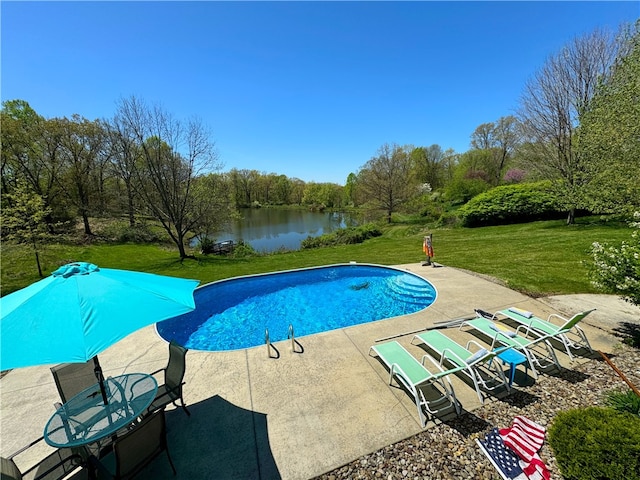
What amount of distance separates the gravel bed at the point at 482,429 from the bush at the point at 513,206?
58.0 ft

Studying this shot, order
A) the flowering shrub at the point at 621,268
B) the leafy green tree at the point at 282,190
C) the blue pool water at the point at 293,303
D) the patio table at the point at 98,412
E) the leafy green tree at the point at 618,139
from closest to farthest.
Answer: the patio table at the point at 98,412 → the flowering shrub at the point at 621,268 → the blue pool water at the point at 293,303 → the leafy green tree at the point at 618,139 → the leafy green tree at the point at 282,190

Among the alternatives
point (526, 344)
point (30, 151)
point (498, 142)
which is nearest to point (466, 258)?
point (526, 344)

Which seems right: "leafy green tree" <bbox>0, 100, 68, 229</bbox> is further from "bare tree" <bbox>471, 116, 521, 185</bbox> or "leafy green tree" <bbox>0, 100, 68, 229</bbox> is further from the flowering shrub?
"bare tree" <bbox>471, 116, 521, 185</bbox>

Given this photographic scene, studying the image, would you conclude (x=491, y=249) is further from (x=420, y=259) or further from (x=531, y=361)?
(x=531, y=361)

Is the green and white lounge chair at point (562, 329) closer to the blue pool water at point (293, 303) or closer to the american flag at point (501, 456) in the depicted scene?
the american flag at point (501, 456)

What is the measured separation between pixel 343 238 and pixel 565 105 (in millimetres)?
16010

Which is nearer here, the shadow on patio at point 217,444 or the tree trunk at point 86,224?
the shadow on patio at point 217,444

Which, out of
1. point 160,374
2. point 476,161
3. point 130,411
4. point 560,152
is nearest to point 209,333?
point 160,374

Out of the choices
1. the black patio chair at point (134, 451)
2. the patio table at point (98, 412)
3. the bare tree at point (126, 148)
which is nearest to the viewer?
the black patio chair at point (134, 451)

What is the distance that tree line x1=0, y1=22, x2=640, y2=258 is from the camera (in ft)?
35.2

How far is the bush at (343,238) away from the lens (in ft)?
66.3

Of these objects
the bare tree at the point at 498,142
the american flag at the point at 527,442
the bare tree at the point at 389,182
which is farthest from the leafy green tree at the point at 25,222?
the bare tree at the point at 498,142

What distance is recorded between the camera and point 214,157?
16.2m

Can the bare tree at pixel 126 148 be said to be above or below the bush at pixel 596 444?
above
